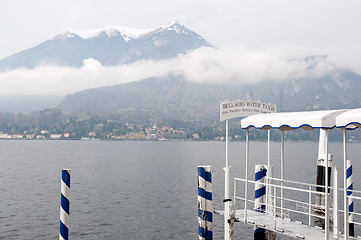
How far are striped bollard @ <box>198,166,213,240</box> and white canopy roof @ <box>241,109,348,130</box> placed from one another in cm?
215

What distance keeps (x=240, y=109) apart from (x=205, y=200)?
4.29 m

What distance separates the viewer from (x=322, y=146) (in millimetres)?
16500

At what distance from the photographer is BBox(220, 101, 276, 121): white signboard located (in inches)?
610

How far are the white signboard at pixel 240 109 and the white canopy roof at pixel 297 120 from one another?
223 centimetres

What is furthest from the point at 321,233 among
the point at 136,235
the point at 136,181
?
the point at 136,181

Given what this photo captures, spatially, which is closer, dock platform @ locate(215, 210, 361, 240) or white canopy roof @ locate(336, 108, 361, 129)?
white canopy roof @ locate(336, 108, 361, 129)

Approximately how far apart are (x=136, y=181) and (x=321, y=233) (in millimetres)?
46016

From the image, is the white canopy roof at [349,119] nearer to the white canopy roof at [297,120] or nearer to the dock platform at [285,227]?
the white canopy roof at [297,120]

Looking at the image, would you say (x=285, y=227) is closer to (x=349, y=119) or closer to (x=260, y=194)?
(x=260, y=194)

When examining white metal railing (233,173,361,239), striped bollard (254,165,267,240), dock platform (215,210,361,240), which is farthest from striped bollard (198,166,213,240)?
striped bollard (254,165,267,240)

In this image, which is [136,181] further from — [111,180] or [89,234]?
[89,234]

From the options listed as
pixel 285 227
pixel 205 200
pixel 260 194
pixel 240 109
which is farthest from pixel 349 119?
pixel 260 194

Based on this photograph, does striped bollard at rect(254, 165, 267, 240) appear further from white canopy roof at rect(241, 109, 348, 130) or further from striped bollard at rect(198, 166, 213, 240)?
white canopy roof at rect(241, 109, 348, 130)

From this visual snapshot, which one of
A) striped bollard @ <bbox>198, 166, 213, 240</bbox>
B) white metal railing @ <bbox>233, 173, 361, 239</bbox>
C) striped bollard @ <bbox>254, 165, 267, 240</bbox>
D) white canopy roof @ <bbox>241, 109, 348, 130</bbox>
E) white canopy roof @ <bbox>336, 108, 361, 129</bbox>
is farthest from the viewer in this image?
striped bollard @ <bbox>254, 165, 267, 240</bbox>
